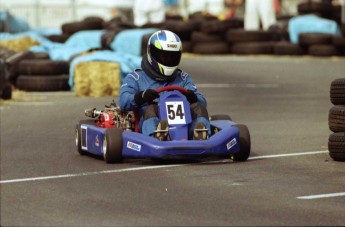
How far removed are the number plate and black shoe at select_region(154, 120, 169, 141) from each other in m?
0.11

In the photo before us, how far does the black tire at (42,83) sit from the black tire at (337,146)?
1038 cm

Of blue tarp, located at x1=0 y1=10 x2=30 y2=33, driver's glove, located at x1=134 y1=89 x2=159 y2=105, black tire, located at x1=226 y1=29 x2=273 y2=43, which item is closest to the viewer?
driver's glove, located at x1=134 y1=89 x2=159 y2=105

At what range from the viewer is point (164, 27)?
30.3 meters

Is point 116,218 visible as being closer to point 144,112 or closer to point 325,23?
point 144,112

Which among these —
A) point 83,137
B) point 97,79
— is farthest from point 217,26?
point 83,137

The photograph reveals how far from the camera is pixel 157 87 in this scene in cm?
1129

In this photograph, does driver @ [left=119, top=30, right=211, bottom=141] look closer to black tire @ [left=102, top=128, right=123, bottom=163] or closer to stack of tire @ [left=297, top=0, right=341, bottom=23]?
black tire @ [left=102, top=128, right=123, bottom=163]

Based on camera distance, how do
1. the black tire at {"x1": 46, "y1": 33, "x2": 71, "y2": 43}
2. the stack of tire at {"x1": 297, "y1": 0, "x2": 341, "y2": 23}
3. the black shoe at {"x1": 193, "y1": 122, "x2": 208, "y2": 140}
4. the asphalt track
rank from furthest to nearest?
1. the stack of tire at {"x1": 297, "y1": 0, "x2": 341, "y2": 23}
2. the black tire at {"x1": 46, "y1": 33, "x2": 71, "y2": 43}
3. the black shoe at {"x1": 193, "y1": 122, "x2": 208, "y2": 140}
4. the asphalt track

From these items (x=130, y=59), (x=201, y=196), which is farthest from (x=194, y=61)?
(x=201, y=196)

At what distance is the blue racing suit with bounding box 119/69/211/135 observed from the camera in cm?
1077

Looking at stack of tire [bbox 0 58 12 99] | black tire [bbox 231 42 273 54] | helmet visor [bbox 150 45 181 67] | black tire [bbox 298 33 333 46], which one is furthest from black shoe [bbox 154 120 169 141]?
black tire [bbox 231 42 273 54]

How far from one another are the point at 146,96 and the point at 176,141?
0.65 m

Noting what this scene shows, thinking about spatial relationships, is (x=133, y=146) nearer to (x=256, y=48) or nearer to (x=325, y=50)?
(x=325, y=50)

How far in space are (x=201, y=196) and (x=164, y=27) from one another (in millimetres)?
21951
